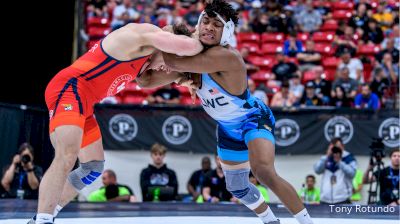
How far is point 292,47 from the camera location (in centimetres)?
1168

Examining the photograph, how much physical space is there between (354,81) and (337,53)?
5.27ft

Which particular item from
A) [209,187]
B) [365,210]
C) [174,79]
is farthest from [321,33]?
[174,79]

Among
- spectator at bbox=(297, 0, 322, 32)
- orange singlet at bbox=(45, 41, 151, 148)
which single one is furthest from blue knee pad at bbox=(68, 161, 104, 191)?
spectator at bbox=(297, 0, 322, 32)

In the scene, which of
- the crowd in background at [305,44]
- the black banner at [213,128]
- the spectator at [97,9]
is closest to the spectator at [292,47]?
the crowd in background at [305,44]

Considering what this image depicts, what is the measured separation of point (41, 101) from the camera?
1101 centimetres

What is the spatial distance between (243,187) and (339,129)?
3.65 m

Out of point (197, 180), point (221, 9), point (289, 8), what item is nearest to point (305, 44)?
point (289, 8)

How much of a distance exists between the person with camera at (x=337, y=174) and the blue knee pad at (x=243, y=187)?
2973mm

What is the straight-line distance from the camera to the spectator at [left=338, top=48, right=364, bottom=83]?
1041 cm

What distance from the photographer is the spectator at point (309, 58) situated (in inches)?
444

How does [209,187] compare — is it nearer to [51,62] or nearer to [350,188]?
[350,188]

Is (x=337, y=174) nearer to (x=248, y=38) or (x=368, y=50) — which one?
(x=368, y=50)

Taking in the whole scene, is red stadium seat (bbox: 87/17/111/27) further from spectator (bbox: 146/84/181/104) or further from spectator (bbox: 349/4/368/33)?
spectator (bbox: 349/4/368/33)

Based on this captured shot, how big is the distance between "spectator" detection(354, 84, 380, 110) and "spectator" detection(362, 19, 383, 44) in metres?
2.58
